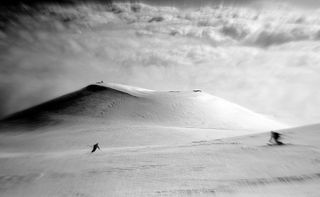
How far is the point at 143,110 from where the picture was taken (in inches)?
1606

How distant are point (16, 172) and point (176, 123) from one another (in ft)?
88.2

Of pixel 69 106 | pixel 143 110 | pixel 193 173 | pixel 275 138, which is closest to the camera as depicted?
pixel 193 173

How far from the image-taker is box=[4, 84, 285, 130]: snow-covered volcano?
1457 inches

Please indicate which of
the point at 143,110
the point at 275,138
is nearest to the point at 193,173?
the point at 275,138

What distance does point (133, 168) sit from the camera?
928 cm

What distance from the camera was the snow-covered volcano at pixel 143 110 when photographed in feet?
121

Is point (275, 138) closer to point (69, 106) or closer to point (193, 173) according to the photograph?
point (193, 173)

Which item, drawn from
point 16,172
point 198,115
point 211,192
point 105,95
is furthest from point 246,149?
point 105,95

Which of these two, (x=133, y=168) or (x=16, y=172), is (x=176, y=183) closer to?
(x=133, y=168)

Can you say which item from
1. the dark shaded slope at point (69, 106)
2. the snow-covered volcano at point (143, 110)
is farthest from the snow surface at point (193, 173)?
the dark shaded slope at point (69, 106)

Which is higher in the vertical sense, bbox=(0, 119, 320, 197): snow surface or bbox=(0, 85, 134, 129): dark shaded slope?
bbox=(0, 85, 134, 129): dark shaded slope

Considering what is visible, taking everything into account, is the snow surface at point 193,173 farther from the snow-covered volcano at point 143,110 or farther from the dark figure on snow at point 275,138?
the snow-covered volcano at point 143,110

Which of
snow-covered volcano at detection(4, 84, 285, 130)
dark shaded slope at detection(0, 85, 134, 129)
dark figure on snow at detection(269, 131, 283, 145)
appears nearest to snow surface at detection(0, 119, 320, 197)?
dark figure on snow at detection(269, 131, 283, 145)

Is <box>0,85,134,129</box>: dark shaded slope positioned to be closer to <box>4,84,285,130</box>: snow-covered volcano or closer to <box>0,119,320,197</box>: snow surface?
<box>4,84,285,130</box>: snow-covered volcano
